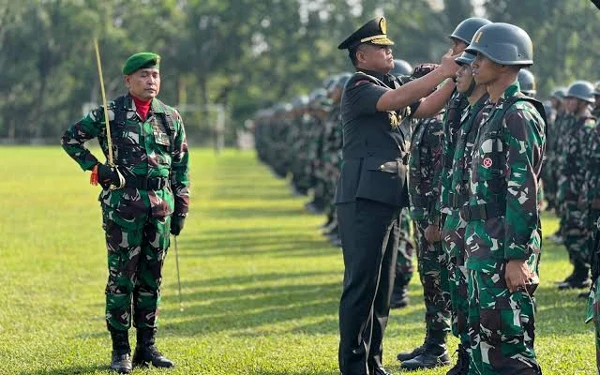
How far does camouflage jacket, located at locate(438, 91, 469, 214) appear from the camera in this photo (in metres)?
7.42

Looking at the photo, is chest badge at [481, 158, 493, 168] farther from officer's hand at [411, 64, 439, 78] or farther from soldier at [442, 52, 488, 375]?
officer's hand at [411, 64, 439, 78]

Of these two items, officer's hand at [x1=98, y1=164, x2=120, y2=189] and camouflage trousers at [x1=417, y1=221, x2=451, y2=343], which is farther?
camouflage trousers at [x1=417, y1=221, x2=451, y2=343]

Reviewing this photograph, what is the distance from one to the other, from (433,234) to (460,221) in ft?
5.92

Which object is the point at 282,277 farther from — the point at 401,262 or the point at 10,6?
the point at 10,6

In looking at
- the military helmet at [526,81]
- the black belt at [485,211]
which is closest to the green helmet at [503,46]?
the black belt at [485,211]

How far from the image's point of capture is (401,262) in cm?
1134

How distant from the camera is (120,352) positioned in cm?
818

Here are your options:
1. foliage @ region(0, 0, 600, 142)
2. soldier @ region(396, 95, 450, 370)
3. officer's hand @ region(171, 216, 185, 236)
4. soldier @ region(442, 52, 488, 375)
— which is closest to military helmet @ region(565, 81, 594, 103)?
soldier @ region(396, 95, 450, 370)

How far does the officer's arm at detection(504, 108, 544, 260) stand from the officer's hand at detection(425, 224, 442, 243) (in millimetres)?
2327

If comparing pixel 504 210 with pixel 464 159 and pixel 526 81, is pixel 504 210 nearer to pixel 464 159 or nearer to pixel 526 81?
pixel 464 159

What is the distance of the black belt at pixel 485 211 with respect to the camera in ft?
20.2

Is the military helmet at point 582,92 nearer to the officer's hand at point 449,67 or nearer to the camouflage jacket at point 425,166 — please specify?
the camouflage jacket at point 425,166

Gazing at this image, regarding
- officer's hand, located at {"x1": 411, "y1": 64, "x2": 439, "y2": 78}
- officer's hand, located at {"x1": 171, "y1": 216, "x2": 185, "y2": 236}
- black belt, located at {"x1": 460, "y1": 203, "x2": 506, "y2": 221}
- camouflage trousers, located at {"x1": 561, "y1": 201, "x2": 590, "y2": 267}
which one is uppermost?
officer's hand, located at {"x1": 411, "y1": 64, "x2": 439, "y2": 78}

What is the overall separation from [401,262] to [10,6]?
88.2 meters
